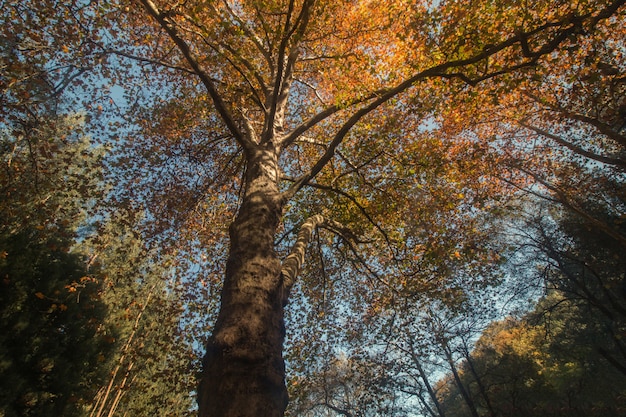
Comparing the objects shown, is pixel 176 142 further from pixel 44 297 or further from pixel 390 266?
pixel 390 266

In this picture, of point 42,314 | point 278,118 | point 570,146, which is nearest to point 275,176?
point 278,118

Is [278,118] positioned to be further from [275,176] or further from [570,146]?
[570,146]

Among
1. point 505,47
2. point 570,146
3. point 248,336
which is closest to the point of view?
point 248,336

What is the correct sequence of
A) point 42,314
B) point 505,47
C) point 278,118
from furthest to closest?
point 42,314 < point 278,118 < point 505,47

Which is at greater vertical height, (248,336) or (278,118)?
(278,118)

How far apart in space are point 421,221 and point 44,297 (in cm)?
1082

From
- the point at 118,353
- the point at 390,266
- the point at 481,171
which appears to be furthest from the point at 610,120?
the point at 118,353

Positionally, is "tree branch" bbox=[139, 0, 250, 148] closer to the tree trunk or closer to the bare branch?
the tree trunk

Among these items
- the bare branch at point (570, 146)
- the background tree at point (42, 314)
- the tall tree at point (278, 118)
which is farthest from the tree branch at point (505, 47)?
the bare branch at point (570, 146)

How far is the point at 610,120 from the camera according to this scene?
35.4 feet

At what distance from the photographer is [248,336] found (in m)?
2.55

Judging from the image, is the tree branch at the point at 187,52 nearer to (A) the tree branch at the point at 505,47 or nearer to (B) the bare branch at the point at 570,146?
(A) the tree branch at the point at 505,47

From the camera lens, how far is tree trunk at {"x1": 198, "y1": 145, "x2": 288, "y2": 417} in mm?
2229

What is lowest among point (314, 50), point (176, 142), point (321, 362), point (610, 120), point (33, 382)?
point (33, 382)
